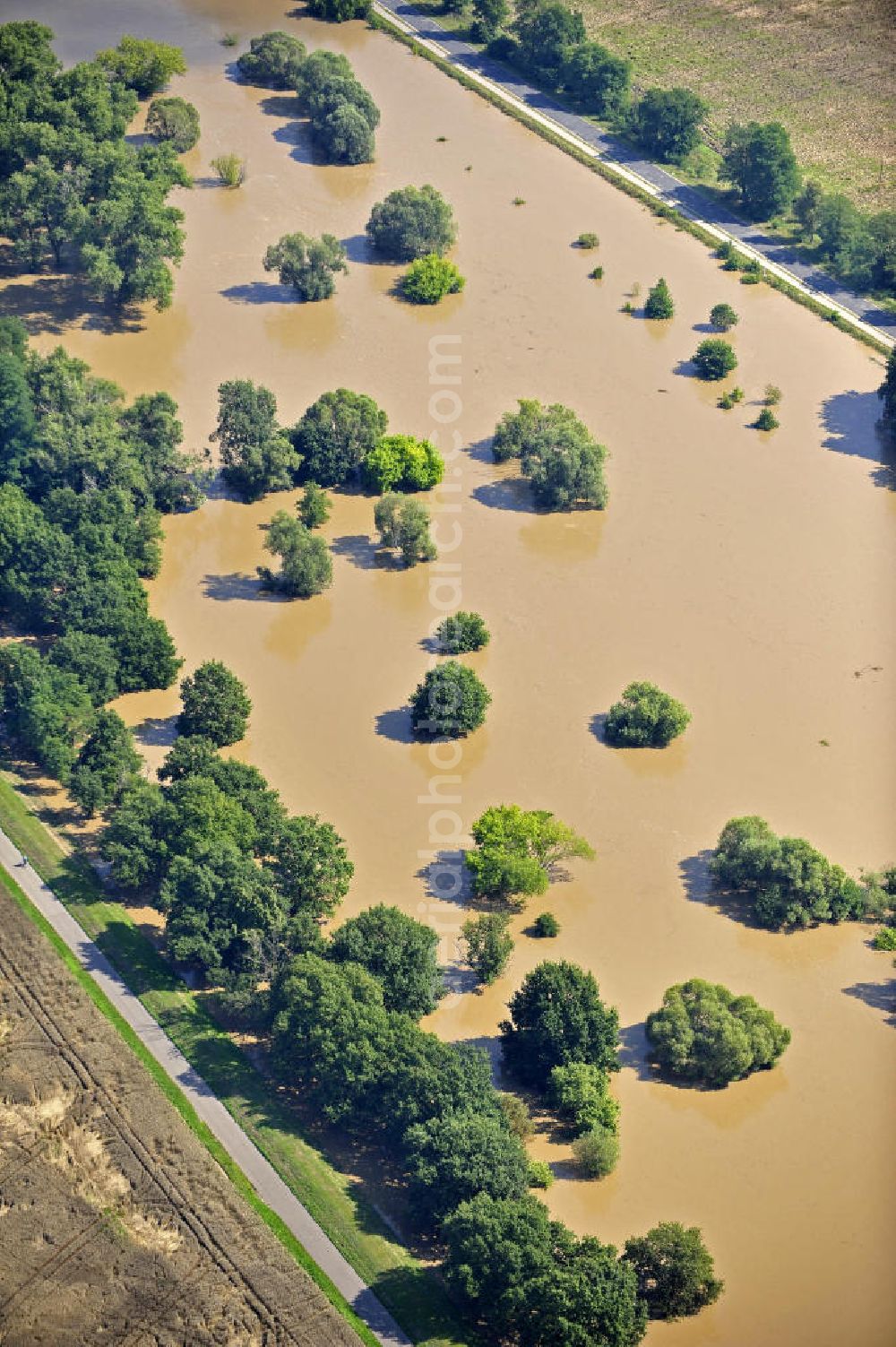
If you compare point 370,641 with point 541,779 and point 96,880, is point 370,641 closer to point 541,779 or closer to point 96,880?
point 541,779

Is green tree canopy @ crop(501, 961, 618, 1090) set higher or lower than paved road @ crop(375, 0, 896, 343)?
lower

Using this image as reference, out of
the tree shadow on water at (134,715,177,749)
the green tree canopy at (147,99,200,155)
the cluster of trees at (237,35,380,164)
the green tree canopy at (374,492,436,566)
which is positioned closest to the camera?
the tree shadow on water at (134,715,177,749)

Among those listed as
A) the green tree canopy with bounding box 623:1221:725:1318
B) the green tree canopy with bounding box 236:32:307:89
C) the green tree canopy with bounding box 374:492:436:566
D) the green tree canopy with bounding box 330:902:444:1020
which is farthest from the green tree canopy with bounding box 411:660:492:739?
→ the green tree canopy with bounding box 236:32:307:89

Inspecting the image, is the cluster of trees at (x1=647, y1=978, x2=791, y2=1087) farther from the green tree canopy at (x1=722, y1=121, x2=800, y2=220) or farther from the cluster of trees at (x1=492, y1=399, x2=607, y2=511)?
the green tree canopy at (x1=722, y1=121, x2=800, y2=220)

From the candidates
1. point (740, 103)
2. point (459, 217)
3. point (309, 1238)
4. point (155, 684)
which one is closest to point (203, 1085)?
point (309, 1238)

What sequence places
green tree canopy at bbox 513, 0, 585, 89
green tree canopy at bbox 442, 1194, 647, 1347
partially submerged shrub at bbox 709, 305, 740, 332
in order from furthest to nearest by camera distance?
1. green tree canopy at bbox 513, 0, 585, 89
2. partially submerged shrub at bbox 709, 305, 740, 332
3. green tree canopy at bbox 442, 1194, 647, 1347

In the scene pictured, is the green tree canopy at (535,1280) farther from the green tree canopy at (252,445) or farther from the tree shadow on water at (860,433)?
the tree shadow on water at (860,433)

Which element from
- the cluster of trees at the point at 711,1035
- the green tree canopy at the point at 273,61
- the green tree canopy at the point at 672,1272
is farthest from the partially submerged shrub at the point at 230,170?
the green tree canopy at the point at 672,1272

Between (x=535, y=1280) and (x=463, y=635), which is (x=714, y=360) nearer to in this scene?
(x=463, y=635)
